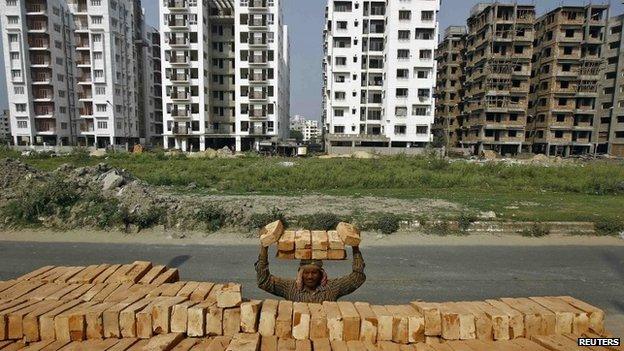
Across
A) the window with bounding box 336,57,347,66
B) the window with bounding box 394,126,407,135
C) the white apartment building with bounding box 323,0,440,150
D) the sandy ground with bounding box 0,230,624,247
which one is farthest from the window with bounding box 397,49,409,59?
the sandy ground with bounding box 0,230,624,247

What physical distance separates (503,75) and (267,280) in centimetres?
6630

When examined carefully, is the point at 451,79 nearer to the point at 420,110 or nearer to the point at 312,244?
the point at 420,110

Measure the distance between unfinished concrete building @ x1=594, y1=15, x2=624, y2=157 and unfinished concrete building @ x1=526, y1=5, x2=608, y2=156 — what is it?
10.6ft

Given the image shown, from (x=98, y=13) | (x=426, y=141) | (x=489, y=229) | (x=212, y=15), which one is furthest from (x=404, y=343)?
(x=98, y=13)

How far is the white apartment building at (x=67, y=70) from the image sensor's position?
180 ft

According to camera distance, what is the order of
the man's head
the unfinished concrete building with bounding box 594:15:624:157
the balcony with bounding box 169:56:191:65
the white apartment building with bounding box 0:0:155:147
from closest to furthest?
the man's head → the white apartment building with bounding box 0:0:155:147 → the balcony with bounding box 169:56:191:65 → the unfinished concrete building with bounding box 594:15:624:157

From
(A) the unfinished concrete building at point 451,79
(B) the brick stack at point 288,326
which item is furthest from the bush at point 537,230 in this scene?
(A) the unfinished concrete building at point 451,79

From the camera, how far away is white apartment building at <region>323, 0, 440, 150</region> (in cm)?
5422

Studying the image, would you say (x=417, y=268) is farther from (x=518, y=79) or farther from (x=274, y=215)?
(x=518, y=79)

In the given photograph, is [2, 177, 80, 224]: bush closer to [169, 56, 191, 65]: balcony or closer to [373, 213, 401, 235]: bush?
[373, 213, 401, 235]: bush

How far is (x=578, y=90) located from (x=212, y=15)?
219 feet

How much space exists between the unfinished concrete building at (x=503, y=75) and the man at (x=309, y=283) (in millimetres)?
63125

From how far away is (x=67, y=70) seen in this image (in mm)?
Result: 59000

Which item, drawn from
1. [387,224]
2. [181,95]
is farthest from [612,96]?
[181,95]
